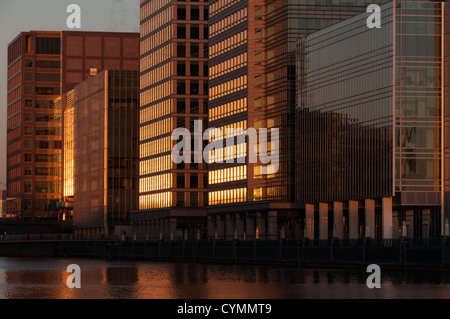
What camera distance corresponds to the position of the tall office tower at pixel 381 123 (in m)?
135

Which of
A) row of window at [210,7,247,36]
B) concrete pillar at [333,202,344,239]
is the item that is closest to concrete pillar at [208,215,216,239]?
row of window at [210,7,247,36]

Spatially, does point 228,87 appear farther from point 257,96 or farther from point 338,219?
point 338,219

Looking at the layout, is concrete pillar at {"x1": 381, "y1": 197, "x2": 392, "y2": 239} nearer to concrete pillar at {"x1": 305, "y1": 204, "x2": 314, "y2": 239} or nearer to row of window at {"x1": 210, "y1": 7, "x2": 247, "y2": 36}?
concrete pillar at {"x1": 305, "y1": 204, "x2": 314, "y2": 239}

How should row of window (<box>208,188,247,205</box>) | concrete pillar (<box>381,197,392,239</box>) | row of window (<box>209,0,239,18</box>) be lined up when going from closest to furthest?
concrete pillar (<box>381,197,392,239</box>), row of window (<box>208,188,247,205</box>), row of window (<box>209,0,239,18</box>)

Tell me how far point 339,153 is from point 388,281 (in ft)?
201

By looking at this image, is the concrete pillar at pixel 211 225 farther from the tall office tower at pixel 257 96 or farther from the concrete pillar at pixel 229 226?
the concrete pillar at pixel 229 226

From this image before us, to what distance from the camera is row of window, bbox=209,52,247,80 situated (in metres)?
180

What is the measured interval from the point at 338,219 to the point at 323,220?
444 cm

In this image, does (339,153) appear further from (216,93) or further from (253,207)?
(216,93)

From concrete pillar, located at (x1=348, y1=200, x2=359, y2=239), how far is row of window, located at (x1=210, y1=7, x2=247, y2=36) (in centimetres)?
4381

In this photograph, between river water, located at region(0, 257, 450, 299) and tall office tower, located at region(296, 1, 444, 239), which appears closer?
river water, located at region(0, 257, 450, 299)

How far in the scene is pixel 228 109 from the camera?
186625 mm
